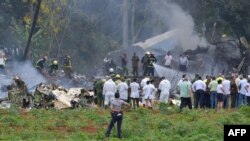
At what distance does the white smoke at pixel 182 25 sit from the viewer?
54481 millimetres

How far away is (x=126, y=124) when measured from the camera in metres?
27.5

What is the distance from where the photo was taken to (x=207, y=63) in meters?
50.0

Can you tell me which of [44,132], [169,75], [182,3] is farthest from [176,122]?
[182,3]

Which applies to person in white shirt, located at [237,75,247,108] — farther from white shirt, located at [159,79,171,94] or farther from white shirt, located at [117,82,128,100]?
white shirt, located at [117,82,128,100]

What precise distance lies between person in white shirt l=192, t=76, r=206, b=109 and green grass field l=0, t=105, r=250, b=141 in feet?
5.36

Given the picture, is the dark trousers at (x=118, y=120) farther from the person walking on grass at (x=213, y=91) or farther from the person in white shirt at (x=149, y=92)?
the person walking on grass at (x=213, y=91)

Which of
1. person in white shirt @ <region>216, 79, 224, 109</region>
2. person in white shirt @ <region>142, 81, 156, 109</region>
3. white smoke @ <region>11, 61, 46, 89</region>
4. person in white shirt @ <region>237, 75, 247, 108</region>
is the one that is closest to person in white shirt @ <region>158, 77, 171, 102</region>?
person in white shirt @ <region>142, 81, 156, 109</region>

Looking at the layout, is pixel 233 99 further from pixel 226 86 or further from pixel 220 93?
pixel 220 93

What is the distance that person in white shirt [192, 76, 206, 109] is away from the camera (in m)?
32.9

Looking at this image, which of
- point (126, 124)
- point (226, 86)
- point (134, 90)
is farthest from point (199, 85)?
point (126, 124)

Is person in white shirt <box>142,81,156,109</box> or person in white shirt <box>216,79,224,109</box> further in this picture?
person in white shirt <box>142,81,156,109</box>

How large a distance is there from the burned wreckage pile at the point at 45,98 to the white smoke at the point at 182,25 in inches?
698

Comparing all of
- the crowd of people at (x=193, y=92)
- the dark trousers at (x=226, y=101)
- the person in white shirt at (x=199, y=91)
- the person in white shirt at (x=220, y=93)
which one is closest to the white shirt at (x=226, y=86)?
the crowd of people at (x=193, y=92)

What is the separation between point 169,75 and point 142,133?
63.2ft
